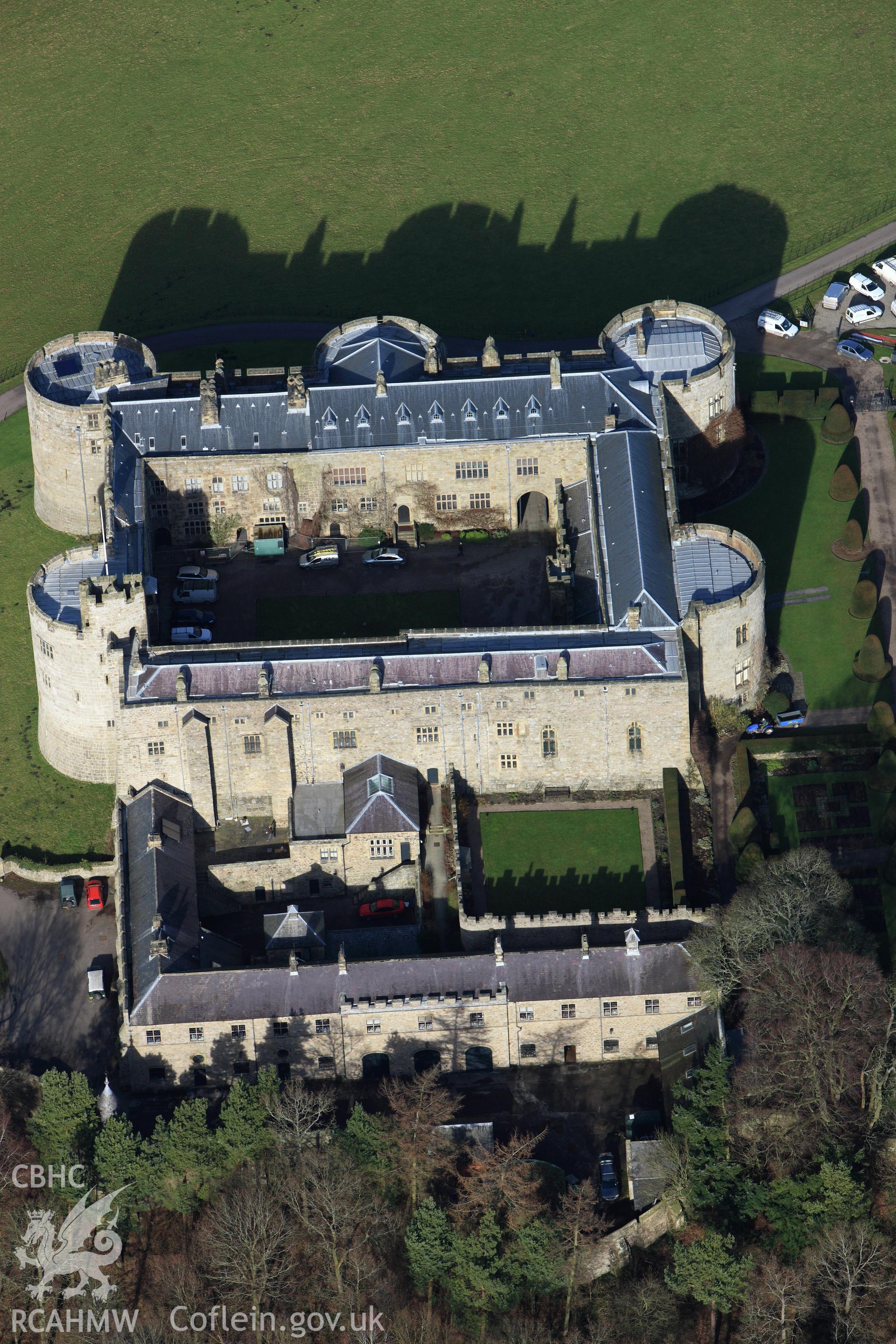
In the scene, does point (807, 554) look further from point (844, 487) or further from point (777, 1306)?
point (777, 1306)

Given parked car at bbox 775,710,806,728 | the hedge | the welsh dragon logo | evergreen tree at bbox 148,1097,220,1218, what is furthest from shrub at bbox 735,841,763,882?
the welsh dragon logo

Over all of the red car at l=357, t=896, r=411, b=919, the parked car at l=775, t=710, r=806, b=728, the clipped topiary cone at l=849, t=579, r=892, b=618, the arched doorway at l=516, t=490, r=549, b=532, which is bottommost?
the red car at l=357, t=896, r=411, b=919

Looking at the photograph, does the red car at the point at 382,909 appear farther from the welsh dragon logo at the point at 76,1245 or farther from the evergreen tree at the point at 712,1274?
the evergreen tree at the point at 712,1274

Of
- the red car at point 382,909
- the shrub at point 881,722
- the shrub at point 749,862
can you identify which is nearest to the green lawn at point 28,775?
the red car at point 382,909

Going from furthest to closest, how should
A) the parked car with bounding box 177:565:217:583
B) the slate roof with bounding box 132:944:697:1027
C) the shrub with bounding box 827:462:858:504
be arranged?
the shrub with bounding box 827:462:858:504 → the parked car with bounding box 177:565:217:583 → the slate roof with bounding box 132:944:697:1027

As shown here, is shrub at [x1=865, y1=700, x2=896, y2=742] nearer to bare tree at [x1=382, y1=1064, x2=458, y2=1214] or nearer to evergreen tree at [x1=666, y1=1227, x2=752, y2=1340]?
evergreen tree at [x1=666, y1=1227, x2=752, y2=1340]

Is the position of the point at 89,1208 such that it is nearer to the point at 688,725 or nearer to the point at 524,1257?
the point at 524,1257
